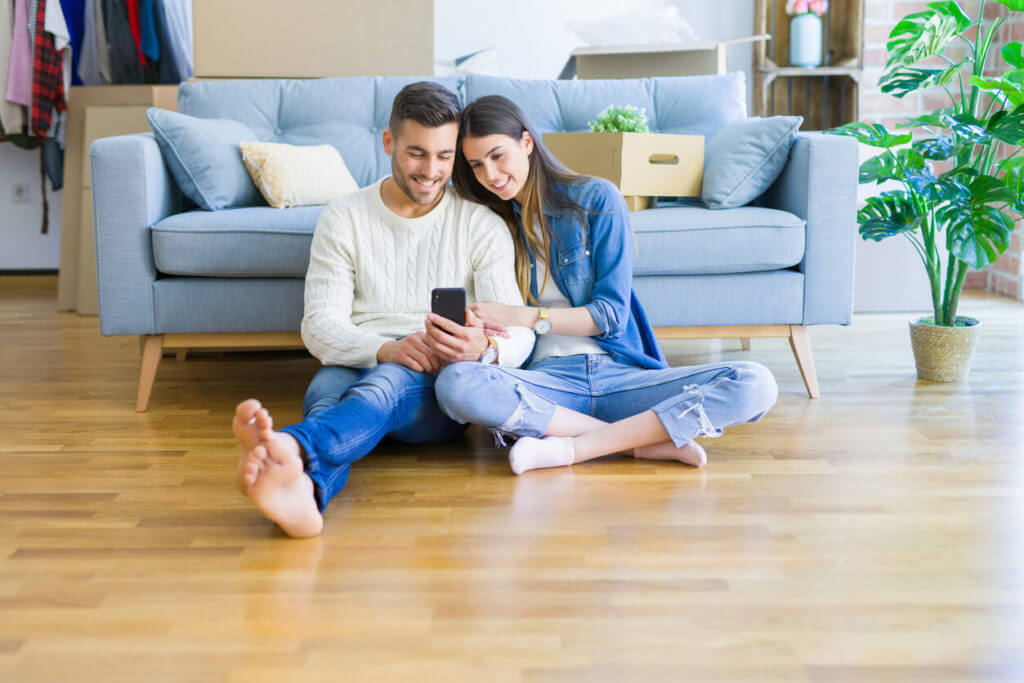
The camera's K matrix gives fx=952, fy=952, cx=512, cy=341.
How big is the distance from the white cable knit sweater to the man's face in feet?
0.31

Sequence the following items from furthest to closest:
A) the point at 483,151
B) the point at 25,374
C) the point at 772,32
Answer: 1. the point at 772,32
2. the point at 25,374
3. the point at 483,151

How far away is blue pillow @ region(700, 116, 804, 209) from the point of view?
240cm

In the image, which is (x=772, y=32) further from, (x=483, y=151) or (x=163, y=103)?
(x=483, y=151)

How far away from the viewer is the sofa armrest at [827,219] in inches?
90.0

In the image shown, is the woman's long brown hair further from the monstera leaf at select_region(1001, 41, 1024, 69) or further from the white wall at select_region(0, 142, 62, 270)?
the white wall at select_region(0, 142, 62, 270)

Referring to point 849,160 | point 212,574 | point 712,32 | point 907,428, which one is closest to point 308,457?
point 212,574

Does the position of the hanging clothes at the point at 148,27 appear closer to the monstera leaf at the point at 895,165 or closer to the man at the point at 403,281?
the man at the point at 403,281

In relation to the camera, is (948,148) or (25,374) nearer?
(948,148)

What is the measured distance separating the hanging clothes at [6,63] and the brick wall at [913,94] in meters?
3.51

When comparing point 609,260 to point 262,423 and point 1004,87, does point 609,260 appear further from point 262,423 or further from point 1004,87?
point 1004,87

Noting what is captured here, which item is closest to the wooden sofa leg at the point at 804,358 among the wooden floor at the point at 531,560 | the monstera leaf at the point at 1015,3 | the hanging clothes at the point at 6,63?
the wooden floor at the point at 531,560

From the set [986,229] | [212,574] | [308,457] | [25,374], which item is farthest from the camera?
[25,374]

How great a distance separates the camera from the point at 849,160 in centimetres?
229

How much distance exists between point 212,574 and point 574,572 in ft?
1.65
